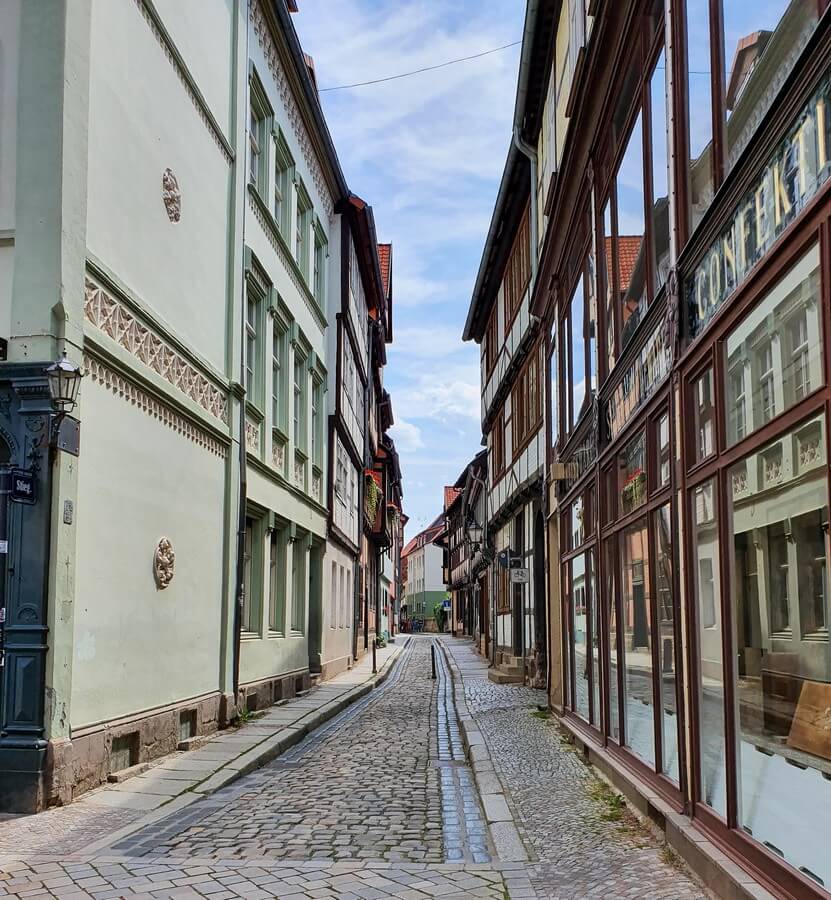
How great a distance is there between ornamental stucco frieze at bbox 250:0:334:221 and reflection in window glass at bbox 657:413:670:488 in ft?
35.8

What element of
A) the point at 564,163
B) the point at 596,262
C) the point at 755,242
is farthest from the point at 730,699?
the point at 564,163

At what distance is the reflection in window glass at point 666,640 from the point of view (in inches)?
275

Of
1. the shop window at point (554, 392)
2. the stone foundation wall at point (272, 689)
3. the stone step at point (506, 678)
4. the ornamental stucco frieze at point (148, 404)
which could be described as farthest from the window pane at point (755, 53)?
the stone step at point (506, 678)

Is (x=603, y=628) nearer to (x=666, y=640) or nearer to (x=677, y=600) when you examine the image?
(x=666, y=640)

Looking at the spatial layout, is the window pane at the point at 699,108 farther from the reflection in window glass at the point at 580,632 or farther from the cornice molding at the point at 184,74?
the cornice molding at the point at 184,74

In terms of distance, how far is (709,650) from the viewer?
5.98 metres

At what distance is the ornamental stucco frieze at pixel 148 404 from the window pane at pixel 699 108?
5.08 m

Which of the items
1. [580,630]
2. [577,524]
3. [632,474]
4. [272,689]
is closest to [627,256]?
[632,474]

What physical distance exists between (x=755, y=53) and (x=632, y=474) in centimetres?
405

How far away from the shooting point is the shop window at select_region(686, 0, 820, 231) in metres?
4.62

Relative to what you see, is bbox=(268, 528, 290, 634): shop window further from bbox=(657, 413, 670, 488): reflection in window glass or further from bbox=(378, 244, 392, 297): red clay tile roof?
bbox=(378, 244, 392, 297): red clay tile roof

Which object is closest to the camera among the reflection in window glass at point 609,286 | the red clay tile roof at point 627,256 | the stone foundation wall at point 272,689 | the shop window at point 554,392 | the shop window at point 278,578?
the red clay tile roof at point 627,256

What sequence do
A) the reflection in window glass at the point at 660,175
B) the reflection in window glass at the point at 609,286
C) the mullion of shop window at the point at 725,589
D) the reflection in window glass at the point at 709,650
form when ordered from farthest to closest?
the reflection in window glass at the point at 609,286 → the reflection in window glass at the point at 660,175 → the reflection in window glass at the point at 709,650 → the mullion of shop window at the point at 725,589

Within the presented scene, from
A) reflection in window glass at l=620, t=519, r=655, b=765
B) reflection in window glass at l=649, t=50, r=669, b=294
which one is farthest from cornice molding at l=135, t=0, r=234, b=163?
reflection in window glass at l=620, t=519, r=655, b=765
